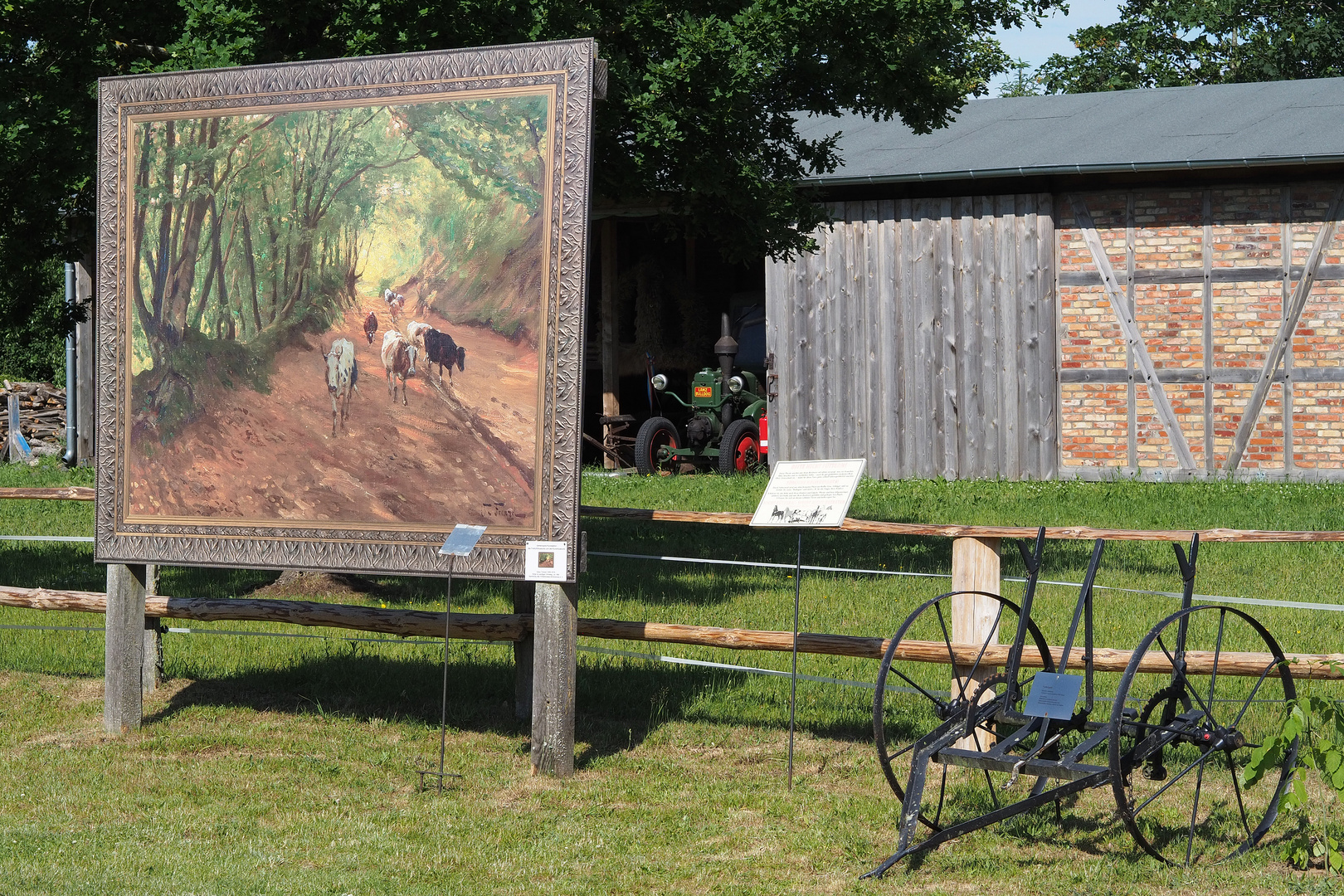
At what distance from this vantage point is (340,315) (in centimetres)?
676

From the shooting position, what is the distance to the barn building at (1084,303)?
55.8 ft

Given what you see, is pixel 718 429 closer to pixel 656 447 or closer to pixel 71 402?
pixel 656 447

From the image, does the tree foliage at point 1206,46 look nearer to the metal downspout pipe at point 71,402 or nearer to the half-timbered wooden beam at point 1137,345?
the half-timbered wooden beam at point 1137,345

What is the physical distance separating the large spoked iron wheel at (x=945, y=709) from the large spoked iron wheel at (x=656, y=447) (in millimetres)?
11648

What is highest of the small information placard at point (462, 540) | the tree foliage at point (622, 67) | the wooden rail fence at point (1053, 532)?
the tree foliage at point (622, 67)

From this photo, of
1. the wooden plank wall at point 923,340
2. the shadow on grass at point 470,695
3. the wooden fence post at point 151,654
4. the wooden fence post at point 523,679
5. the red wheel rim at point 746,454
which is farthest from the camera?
the red wheel rim at point 746,454

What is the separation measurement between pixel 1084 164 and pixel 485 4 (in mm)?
10099

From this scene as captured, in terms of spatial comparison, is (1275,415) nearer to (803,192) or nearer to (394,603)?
(803,192)

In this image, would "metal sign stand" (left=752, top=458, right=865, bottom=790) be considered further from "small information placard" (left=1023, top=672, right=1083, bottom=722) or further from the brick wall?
the brick wall

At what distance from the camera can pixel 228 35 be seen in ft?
30.7

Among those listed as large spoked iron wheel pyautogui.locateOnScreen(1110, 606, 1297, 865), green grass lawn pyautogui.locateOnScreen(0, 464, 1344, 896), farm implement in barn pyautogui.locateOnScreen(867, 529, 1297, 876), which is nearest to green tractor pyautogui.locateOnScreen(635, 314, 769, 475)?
green grass lawn pyautogui.locateOnScreen(0, 464, 1344, 896)

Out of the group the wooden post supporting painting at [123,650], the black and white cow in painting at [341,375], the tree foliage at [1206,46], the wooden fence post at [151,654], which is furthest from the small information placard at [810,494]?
the tree foliage at [1206,46]

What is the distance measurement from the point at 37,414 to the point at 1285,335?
19782 mm

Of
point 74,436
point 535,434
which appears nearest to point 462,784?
point 535,434
